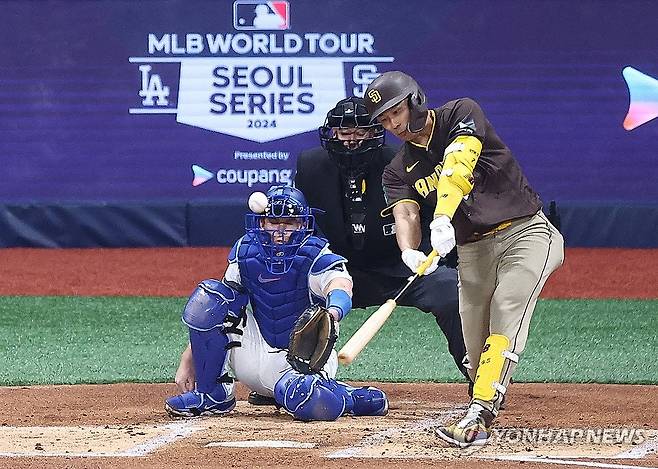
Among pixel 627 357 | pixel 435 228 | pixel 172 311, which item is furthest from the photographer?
pixel 172 311

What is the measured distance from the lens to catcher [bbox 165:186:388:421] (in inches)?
237

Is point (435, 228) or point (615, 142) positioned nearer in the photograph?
point (435, 228)

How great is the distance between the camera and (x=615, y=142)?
44.8ft

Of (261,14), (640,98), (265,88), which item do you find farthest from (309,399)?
(640,98)

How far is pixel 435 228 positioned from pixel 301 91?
8308 millimetres

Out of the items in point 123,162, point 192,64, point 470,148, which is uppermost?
point 192,64

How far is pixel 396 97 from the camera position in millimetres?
5590

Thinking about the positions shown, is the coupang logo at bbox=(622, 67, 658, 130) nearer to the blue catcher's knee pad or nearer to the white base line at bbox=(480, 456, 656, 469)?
the blue catcher's knee pad

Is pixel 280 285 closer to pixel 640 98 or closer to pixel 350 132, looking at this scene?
pixel 350 132

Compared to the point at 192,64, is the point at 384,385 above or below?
below

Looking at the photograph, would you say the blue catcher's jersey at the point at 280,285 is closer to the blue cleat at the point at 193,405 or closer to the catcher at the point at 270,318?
the catcher at the point at 270,318

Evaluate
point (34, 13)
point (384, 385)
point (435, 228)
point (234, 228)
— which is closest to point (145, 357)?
point (384, 385)

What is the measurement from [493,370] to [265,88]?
8.44 meters

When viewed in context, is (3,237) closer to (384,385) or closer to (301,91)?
(301,91)
